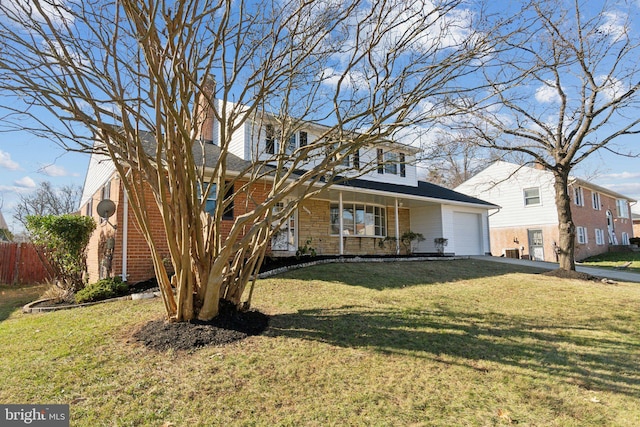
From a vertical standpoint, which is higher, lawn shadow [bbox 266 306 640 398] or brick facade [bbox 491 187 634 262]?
brick facade [bbox 491 187 634 262]

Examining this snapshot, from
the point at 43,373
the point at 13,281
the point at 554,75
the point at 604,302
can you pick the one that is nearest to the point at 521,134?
the point at 554,75

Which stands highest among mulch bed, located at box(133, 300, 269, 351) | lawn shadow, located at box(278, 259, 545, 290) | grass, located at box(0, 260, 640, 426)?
lawn shadow, located at box(278, 259, 545, 290)

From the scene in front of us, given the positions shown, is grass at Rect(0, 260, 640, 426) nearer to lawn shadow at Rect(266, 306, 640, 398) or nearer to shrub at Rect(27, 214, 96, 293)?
lawn shadow at Rect(266, 306, 640, 398)

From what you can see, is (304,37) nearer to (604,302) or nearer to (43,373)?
(43,373)

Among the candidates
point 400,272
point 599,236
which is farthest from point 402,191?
point 599,236

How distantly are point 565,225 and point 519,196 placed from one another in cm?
1368

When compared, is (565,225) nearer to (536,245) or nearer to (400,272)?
(400,272)

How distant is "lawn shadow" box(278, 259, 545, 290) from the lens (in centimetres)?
954

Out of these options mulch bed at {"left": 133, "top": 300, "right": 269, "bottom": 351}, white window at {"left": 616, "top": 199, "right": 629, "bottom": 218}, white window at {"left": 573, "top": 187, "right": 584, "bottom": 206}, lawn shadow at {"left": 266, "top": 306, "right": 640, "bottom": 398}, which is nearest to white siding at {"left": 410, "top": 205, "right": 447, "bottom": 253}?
lawn shadow at {"left": 266, "top": 306, "right": 640, "bottom": 398}

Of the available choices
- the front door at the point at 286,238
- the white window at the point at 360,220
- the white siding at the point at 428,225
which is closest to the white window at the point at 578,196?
the white siding at the point at 428,225

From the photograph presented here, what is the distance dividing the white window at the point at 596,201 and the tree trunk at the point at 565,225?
1968cm

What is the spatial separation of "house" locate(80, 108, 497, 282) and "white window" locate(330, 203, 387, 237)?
4 centimetres

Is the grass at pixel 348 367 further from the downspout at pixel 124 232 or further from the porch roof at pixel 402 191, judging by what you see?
the porch roof at pixel 402 191

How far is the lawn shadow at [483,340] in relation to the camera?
4582mm
